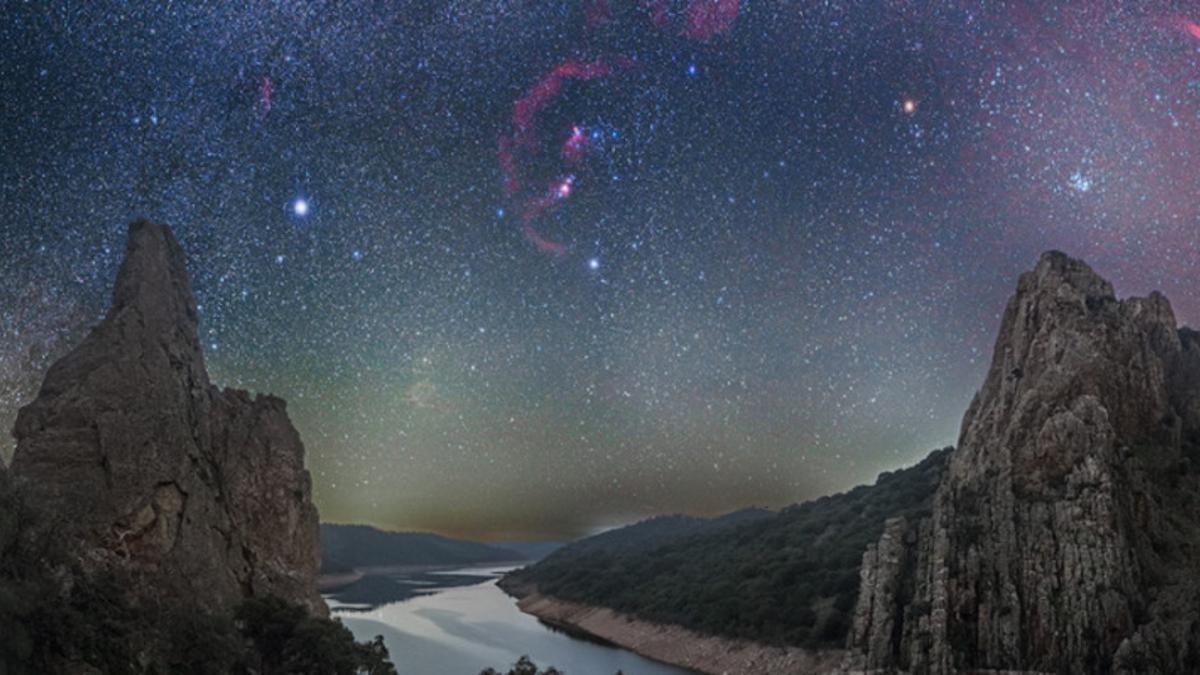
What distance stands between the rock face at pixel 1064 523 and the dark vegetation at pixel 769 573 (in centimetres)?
1183

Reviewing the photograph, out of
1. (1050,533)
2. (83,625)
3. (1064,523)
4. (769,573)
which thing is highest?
(1064,523)

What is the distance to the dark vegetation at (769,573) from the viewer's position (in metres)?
64.6

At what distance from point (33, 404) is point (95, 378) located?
8.65ft

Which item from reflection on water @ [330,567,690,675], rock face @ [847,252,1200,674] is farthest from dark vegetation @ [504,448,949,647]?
rock face @ [847,252,1200,674]

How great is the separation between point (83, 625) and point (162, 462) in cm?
1307

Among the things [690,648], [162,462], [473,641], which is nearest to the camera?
[162,462]

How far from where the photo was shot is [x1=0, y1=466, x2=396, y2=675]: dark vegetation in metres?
20.6

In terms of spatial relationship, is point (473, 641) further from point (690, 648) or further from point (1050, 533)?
point (1050, 533)

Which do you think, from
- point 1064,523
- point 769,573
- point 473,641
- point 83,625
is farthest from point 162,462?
point 769,573

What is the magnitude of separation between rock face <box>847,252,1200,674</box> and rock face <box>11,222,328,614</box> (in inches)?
1501

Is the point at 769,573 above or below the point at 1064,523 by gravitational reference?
below

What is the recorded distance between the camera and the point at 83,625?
74.0 feet

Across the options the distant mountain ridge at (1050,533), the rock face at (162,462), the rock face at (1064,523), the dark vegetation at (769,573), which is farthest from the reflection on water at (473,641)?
the rock face at (162,462)

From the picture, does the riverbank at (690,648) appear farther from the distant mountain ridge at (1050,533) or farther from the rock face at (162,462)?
the rock face at (162,462)
